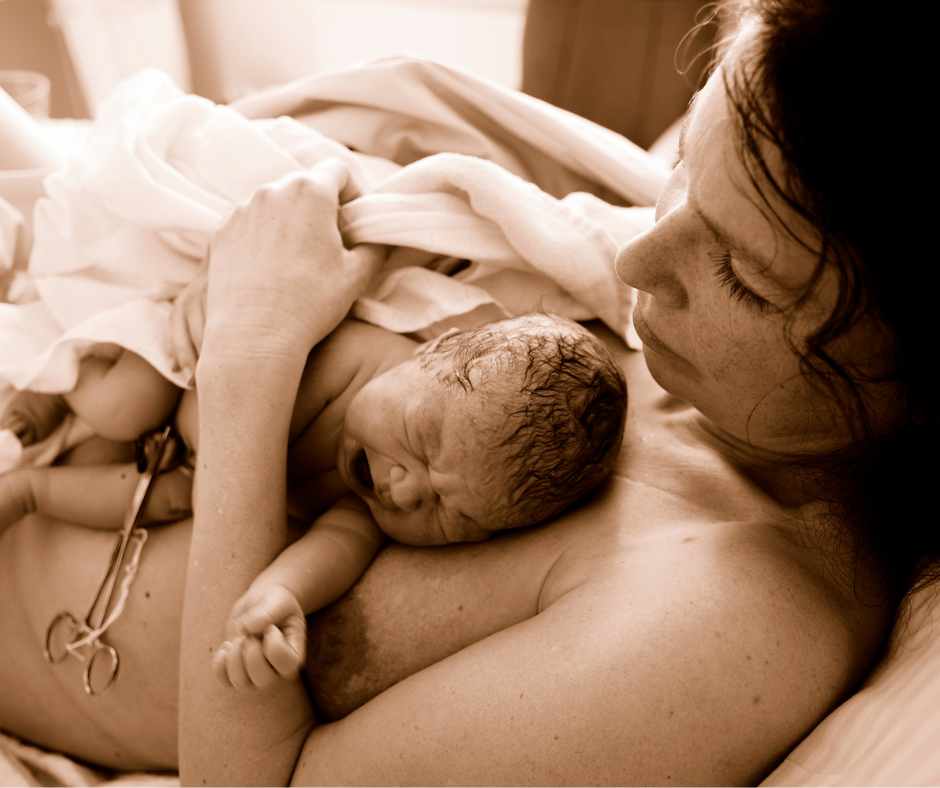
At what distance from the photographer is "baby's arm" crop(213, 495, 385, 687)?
0.76 m

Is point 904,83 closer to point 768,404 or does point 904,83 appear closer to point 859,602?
A: point 768,404

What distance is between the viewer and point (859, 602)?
0.83 metres

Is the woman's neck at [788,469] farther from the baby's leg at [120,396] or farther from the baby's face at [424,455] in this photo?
the baby's leg at [120,396]

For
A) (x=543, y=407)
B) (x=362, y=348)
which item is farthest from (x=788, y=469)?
(x=362, y=348)

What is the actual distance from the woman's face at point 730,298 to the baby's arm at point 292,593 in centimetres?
40

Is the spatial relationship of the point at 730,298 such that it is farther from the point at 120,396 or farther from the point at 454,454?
the point at 120,396

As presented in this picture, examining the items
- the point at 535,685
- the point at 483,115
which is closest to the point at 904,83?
the point at 535,685

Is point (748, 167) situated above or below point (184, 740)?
above

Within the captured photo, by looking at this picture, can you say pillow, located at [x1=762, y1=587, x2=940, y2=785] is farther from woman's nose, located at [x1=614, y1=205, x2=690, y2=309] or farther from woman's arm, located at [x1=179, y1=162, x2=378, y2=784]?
woman's arm, located at [x1=179, y1=162, x2=378, y2=784]

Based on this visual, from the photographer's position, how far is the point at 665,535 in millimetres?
868

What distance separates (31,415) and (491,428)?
0.65 meters

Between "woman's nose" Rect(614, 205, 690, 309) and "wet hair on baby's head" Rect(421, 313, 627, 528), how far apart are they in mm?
128

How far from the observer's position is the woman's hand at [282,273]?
3.25ft

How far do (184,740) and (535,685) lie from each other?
1.30 feet
